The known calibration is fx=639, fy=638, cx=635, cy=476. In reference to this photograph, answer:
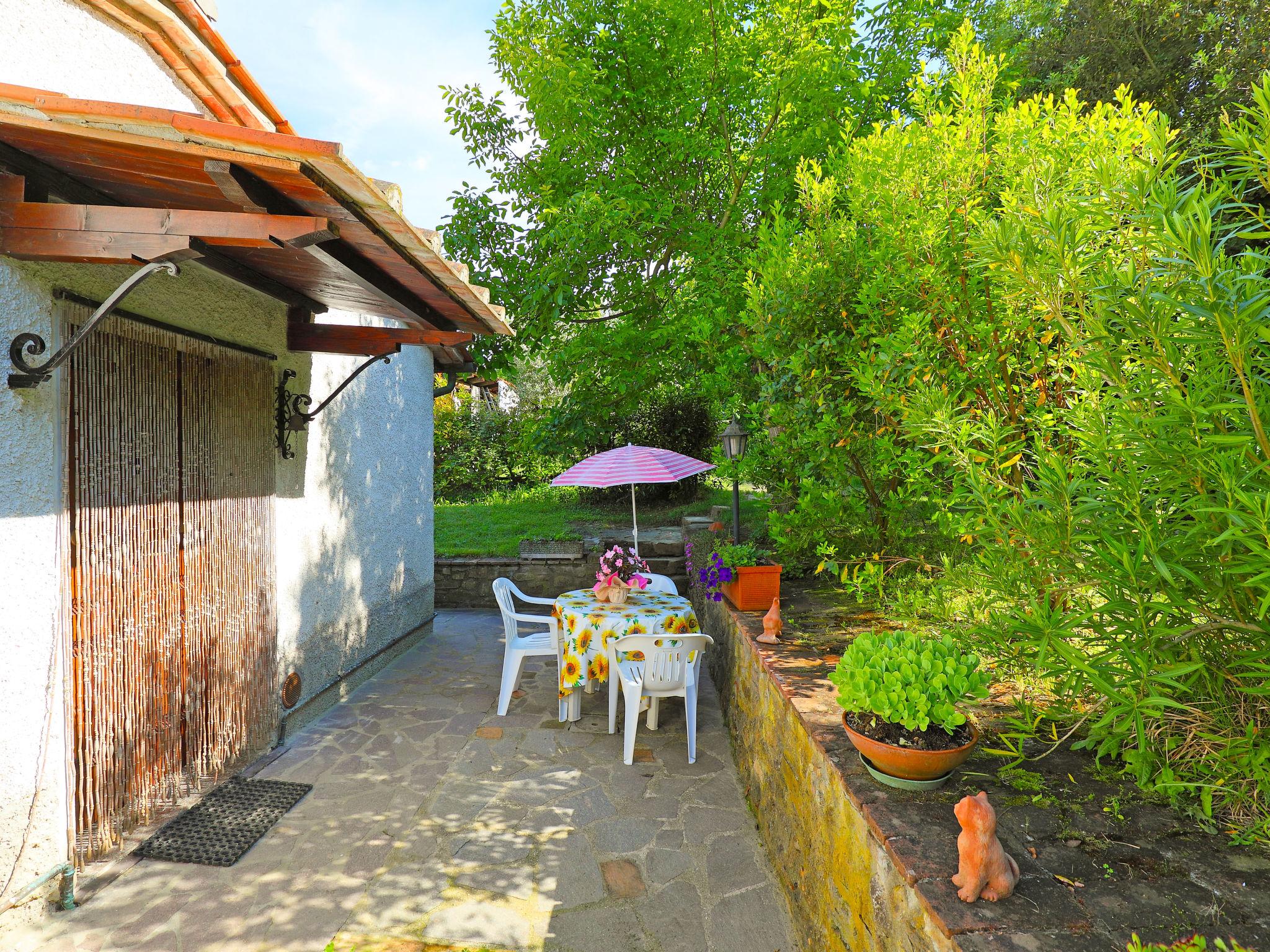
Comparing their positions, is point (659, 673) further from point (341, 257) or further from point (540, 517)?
point (540, 517)

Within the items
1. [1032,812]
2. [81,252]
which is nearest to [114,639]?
[81,252]

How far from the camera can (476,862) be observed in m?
3.53

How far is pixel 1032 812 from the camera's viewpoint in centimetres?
224

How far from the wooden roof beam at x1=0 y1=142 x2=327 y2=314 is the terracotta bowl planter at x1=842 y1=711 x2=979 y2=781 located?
3.44 meters

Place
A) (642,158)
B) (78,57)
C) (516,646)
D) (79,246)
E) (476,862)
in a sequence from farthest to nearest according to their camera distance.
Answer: (642,158)
(516,646)
(476,862)
(78,57)
(79,246)

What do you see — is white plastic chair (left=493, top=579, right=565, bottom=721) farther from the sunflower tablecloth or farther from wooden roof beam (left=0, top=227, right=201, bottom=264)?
wooden roof beam (left=0, top=227, right=201, bottom=264)

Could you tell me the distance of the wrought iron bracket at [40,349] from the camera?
2.82 m

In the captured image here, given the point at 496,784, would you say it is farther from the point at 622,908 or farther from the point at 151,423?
the point at 151,423

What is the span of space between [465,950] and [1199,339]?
3.56 metres

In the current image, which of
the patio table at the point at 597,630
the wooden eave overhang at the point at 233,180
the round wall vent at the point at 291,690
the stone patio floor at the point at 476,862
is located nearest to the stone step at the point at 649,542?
the patio table at the point at 597,630

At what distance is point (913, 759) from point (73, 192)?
4535mm

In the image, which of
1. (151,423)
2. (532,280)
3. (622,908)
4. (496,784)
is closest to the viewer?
(622,908)

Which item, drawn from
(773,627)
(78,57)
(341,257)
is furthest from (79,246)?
(773,627)

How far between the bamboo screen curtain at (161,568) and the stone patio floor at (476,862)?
1.65 ft
